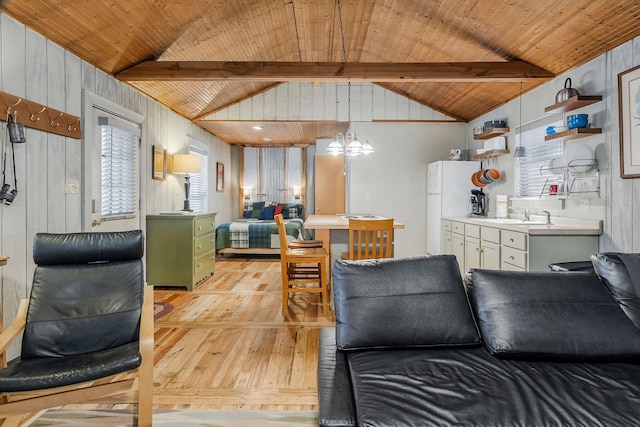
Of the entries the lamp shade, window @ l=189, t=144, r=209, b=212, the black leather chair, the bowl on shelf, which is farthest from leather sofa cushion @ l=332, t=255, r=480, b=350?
window @ l=189, t=144, r=209, b=212

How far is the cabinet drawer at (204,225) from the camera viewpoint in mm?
4880

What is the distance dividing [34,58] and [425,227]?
5.43 m

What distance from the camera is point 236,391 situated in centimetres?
231

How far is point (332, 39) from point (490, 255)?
321 cm

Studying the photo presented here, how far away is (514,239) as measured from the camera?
3625 mm

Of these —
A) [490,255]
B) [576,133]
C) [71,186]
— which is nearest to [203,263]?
[71,186]

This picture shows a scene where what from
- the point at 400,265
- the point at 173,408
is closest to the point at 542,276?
the point at 400,265

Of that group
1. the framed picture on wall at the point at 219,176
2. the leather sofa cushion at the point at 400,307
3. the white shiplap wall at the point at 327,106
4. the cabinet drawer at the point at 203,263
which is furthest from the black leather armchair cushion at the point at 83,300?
the framed picture on wall at the point at 219,176

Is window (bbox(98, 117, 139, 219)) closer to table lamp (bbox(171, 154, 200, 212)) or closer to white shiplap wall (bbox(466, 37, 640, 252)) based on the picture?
table lamp (bbox(171, 154, 200, 212))

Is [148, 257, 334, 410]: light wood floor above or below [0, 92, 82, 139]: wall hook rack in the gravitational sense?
below

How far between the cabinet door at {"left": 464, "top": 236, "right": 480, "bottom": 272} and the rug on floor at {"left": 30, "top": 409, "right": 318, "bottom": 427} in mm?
3056

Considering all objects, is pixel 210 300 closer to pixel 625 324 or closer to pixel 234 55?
pixel 234 55

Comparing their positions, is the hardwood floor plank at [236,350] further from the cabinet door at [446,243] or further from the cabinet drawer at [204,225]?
the cabinet door at [446,243]

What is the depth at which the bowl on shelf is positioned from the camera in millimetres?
3477
